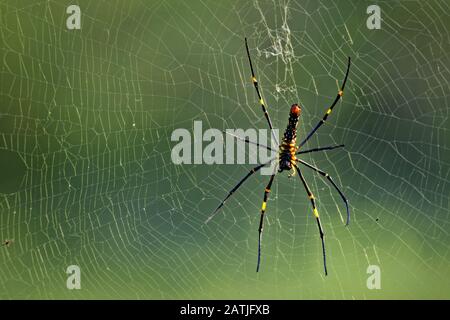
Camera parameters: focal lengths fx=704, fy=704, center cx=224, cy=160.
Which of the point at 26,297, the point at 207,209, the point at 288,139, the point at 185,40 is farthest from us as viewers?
the point at 185,40

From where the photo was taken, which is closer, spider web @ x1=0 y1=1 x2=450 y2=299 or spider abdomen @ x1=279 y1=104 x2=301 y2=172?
spider abdomen @ x1=279 y1=104 x2=301 y2=172

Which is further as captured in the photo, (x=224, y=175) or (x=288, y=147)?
(x=224, y=175)

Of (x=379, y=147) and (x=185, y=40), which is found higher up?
(x=185, y=40)

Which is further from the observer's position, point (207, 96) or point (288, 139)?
point (207, 96)

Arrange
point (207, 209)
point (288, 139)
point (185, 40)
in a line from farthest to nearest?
point (185, 40), point (207, 209), point (288, 139)

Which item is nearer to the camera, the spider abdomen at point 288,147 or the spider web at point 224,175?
the spider abdomen at point 288,147

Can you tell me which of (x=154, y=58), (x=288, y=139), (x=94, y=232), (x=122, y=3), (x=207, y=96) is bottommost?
(x=94, y=232)

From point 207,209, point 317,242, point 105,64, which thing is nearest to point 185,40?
point 105,64

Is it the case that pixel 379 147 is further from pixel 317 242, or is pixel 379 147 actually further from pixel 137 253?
pixel 137 253
